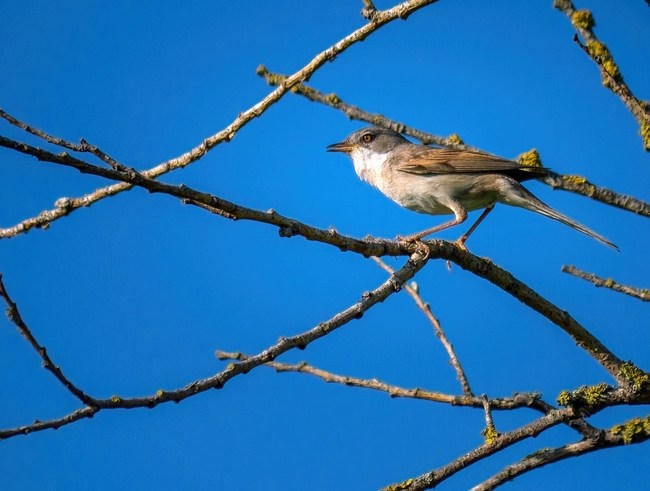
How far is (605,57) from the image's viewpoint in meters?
3.54

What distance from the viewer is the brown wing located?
6.00 m

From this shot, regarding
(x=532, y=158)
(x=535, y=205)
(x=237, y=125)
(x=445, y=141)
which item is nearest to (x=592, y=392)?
(x=445, y=141)

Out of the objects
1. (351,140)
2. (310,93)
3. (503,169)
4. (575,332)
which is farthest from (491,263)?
(351,140)

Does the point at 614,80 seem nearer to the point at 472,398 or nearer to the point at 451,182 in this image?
the point at 472,398

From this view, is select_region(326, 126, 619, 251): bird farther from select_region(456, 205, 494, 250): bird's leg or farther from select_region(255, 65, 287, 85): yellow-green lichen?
select_region(255, 65, 287, 85): yellow-green lichen

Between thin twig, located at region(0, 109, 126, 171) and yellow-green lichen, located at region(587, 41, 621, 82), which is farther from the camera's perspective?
yellow-green lichen, located at region(587, 41, 621, 82)

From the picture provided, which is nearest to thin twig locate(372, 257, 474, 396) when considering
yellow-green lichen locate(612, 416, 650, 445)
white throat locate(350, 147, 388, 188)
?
yellow-green lichen locate(612, 416, 650, 445)

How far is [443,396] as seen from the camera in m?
3.91

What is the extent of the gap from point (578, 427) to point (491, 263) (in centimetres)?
107

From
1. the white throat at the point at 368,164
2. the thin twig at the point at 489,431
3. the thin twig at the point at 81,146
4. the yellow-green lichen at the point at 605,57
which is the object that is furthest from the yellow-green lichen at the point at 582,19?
the white throat at the point at 368,164

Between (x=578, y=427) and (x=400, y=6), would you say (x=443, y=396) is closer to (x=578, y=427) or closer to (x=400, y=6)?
(x=578, y=427)

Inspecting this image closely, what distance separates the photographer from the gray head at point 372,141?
7.61 metres

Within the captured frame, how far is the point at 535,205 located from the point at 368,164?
2173 millimetres

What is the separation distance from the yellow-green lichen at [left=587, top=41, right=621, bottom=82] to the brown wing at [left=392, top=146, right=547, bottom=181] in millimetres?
1980
